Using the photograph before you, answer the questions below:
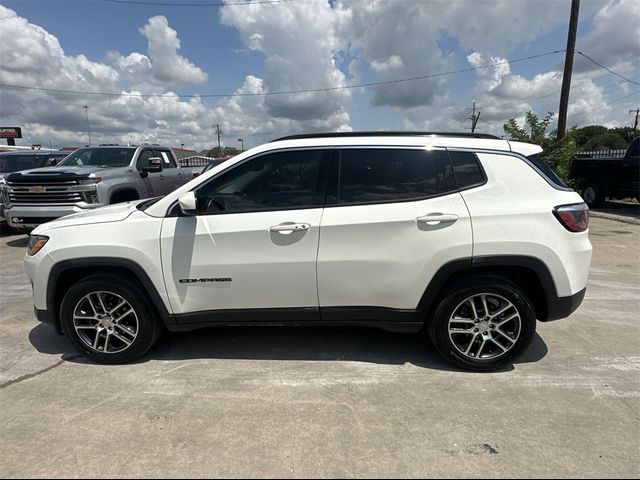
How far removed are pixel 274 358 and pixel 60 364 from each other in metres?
1.80

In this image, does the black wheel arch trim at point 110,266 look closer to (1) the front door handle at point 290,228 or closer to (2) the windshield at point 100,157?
(1) the front door handle at point 290,228

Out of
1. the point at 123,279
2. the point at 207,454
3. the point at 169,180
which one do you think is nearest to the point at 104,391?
the point at 123,279

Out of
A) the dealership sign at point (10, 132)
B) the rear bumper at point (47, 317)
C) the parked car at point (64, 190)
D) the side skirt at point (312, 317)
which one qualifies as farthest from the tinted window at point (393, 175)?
the dealership sign at point (10, 132)

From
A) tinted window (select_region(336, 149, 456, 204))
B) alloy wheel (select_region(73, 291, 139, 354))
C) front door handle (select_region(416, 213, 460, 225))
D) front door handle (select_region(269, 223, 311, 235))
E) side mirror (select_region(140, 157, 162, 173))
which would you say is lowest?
alloy wheel (select_region(73, 291, 139, 354))

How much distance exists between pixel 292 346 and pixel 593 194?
1293 cm

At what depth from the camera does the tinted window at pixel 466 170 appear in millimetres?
3201

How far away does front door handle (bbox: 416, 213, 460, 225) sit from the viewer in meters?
3.12

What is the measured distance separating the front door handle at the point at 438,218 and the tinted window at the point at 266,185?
0.86 meters

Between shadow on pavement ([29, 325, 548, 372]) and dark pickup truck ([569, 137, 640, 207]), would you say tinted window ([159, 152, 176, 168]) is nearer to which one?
shadow on pavement ([29, 325, 548, 372])

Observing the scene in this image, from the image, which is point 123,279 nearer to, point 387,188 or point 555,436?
point 387,188

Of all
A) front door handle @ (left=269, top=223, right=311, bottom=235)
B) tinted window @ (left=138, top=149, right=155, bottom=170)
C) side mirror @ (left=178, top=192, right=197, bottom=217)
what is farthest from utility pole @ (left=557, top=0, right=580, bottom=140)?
side mirror @ (left=178, top=192, right=197, bottom=217)

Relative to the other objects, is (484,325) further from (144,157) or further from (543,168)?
(144,157)

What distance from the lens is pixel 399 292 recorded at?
10.6 feet

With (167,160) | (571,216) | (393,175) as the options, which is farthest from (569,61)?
(393,175)
